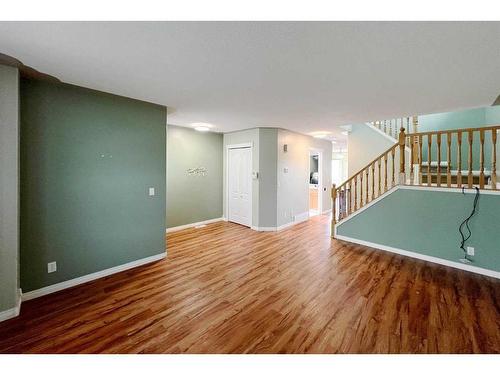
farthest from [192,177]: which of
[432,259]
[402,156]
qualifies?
[432,259]

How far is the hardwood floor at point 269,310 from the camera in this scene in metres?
1.85

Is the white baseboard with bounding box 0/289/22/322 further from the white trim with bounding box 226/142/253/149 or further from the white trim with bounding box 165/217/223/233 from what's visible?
the white trim with bounding box 226/142/253/149

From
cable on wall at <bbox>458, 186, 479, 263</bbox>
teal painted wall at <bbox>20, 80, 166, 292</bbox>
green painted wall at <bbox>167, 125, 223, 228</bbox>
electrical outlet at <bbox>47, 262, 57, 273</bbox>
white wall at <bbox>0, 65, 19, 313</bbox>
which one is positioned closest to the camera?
white wall at <bbox>0, 65, 19, 313</bbox>

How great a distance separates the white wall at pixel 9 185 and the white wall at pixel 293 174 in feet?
14.4

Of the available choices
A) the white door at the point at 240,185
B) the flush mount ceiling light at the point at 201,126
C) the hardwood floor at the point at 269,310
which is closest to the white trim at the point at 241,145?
the white door at the point at 240,185

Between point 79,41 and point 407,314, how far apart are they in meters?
3.80

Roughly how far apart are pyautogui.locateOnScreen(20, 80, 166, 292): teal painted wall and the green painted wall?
1557 mm

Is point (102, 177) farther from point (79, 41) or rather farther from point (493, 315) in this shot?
point (493, 315)

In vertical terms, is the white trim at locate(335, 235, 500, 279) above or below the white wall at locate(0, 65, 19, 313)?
below

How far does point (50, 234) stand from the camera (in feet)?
8.61

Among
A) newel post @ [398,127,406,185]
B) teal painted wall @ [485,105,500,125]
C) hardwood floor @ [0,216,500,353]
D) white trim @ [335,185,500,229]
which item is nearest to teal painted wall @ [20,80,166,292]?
hardwood floor @ [0,216,500,353]

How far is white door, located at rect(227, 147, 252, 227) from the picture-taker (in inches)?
222

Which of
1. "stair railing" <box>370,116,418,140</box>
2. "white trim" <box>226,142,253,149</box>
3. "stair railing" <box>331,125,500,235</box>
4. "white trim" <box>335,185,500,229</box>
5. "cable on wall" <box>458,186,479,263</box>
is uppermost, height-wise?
"stair railing" <box>370,116,418,140</box>

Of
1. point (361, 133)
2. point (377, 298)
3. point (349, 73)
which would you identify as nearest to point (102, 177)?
point (349, 73)
